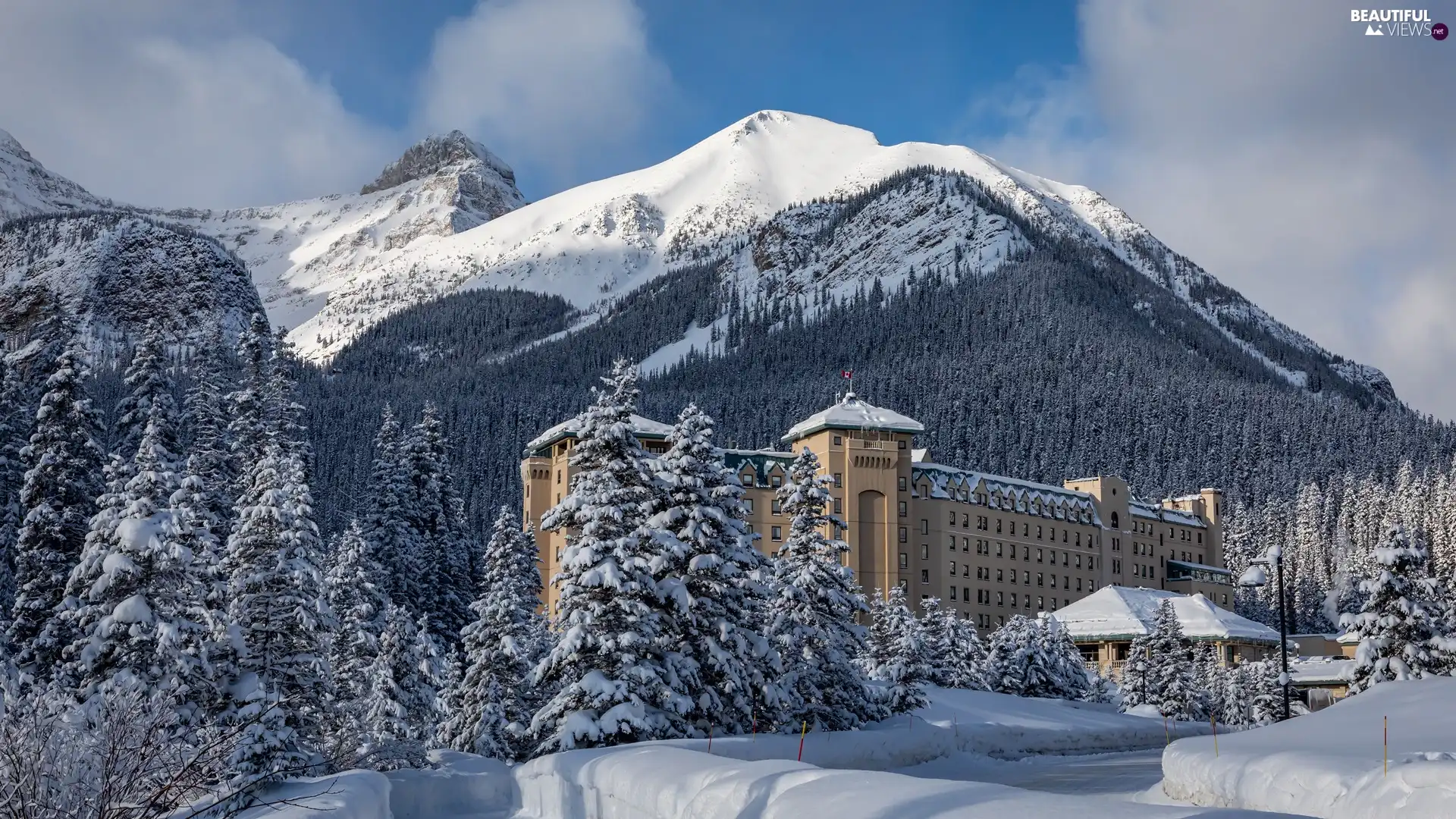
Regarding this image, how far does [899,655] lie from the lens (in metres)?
61.0

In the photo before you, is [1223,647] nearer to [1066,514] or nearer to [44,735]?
[1066,514]

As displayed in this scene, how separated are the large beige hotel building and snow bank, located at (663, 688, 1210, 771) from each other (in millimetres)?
40367

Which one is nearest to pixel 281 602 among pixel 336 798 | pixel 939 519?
pixel 336 798

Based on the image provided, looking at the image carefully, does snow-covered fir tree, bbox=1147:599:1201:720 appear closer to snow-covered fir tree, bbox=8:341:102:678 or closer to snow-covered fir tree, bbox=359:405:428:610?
snow-covered fir tree, bbox=359:405:428:610

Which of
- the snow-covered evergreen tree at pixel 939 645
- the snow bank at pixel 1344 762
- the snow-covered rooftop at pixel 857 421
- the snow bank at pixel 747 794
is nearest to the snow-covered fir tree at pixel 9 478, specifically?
the snow bank at pixel 747 794

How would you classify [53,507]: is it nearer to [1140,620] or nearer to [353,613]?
Answer: [353,613]

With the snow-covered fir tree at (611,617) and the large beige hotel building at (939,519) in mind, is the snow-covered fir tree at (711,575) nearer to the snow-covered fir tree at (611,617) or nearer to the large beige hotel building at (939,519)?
the snow-covered fir tree at (611,617)

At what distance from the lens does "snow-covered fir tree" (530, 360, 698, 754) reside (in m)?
32.7

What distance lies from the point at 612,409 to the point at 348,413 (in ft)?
520

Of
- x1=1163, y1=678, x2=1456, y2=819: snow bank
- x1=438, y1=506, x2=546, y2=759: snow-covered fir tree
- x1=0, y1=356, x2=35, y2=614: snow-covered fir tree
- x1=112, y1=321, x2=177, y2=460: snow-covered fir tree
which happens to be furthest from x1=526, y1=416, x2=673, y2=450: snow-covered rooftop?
x1=1163, y1=678, x2=1456, y2=819: snow bank

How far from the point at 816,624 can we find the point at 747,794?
2529 centimetres

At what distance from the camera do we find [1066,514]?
136625mm

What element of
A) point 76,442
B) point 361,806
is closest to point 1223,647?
point 76,442

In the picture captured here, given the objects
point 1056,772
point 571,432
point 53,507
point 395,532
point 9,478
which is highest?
point 571,432
